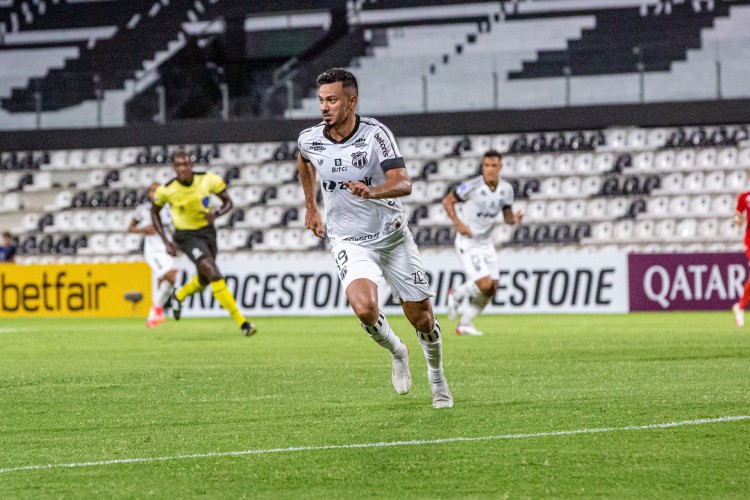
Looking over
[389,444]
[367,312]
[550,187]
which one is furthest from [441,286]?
[389,444]

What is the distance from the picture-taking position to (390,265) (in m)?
8.09

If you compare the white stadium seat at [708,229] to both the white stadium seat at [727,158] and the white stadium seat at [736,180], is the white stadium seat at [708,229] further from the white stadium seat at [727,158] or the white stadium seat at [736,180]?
the white stadium seat at [727,158]

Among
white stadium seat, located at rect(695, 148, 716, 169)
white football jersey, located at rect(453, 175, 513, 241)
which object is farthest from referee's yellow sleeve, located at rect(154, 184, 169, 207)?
white stadium seat, located at rect(695, 148, 716, 169)

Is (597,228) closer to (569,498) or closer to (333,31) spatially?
(333,31)

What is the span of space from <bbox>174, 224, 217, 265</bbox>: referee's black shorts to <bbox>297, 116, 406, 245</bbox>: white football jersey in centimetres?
869

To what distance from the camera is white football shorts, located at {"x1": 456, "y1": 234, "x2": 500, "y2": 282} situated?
54.3 feet

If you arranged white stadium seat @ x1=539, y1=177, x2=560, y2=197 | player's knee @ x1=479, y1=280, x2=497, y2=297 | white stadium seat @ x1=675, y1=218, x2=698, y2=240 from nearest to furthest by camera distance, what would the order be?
player's knee @ x1=479, y1=280, x2=497, y2=297, white stadium seat @ x1=675, y1=218, x2=698, y2=240, white stadium seat @ x1=539, y1=177, x2=560, y2=197

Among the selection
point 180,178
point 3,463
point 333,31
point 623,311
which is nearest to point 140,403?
point 3,463

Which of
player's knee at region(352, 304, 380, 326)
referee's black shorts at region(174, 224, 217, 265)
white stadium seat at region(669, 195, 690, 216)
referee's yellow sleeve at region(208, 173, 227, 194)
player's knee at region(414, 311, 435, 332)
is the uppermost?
referee's yellow sleeve at region(208, 173, 227, 194)

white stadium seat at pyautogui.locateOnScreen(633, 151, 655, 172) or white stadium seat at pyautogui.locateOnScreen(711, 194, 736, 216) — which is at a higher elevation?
white stadium seat at pyautogui.locateOnScreen(633, 151, 655, 172)

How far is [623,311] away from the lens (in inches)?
918

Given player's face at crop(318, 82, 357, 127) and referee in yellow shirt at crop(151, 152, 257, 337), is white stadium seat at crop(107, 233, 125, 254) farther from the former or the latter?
player's face at crop(318, 82, 357, 127)

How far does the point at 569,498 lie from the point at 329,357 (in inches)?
316

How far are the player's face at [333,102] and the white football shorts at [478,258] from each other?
28.8 feet
